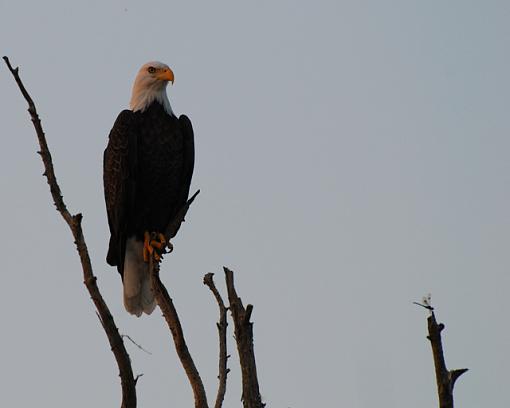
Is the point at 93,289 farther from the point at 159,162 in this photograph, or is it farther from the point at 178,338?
the point at 159,162

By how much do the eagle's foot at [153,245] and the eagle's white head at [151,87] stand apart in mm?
1000

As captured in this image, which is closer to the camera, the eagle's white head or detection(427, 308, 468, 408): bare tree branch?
detection(427, 308, 468, 408): bare tree branch

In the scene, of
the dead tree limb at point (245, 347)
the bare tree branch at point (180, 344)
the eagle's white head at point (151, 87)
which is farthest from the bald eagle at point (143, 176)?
the dead tree limb at point (245, 347)

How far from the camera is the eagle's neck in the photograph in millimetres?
7355


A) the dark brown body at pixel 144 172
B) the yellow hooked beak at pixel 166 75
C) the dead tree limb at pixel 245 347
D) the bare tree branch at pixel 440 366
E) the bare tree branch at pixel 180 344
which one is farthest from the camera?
the yellow hooked beak at pixel 166 75

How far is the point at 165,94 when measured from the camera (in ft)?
24.6

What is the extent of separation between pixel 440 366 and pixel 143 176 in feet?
14.1

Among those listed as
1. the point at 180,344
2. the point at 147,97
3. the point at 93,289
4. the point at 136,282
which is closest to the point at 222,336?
the point at 180,344

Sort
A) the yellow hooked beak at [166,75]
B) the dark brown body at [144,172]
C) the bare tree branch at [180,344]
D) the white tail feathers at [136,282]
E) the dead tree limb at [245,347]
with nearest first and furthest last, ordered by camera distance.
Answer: the dead tree limb at [245,347] → the bare tree branch at [180,344] → the dark brown body at [144,172] → the white tail feathers at [136,282] → the yellow hooked beak at [166,75]

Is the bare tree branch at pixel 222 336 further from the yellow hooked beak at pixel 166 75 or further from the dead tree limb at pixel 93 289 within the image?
the yellow hooked beak at pixel 166 75

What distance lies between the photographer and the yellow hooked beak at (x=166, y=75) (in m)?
7.49

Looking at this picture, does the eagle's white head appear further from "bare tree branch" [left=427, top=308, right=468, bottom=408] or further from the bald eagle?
"bare tree branch" [left=427, top=308, right=468, bottom=408]

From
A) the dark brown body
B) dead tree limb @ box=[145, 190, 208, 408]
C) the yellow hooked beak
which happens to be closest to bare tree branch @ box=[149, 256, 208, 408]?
dead tree limb @ box=[145, 190, 208, 408]

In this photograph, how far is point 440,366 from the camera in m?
3.07
